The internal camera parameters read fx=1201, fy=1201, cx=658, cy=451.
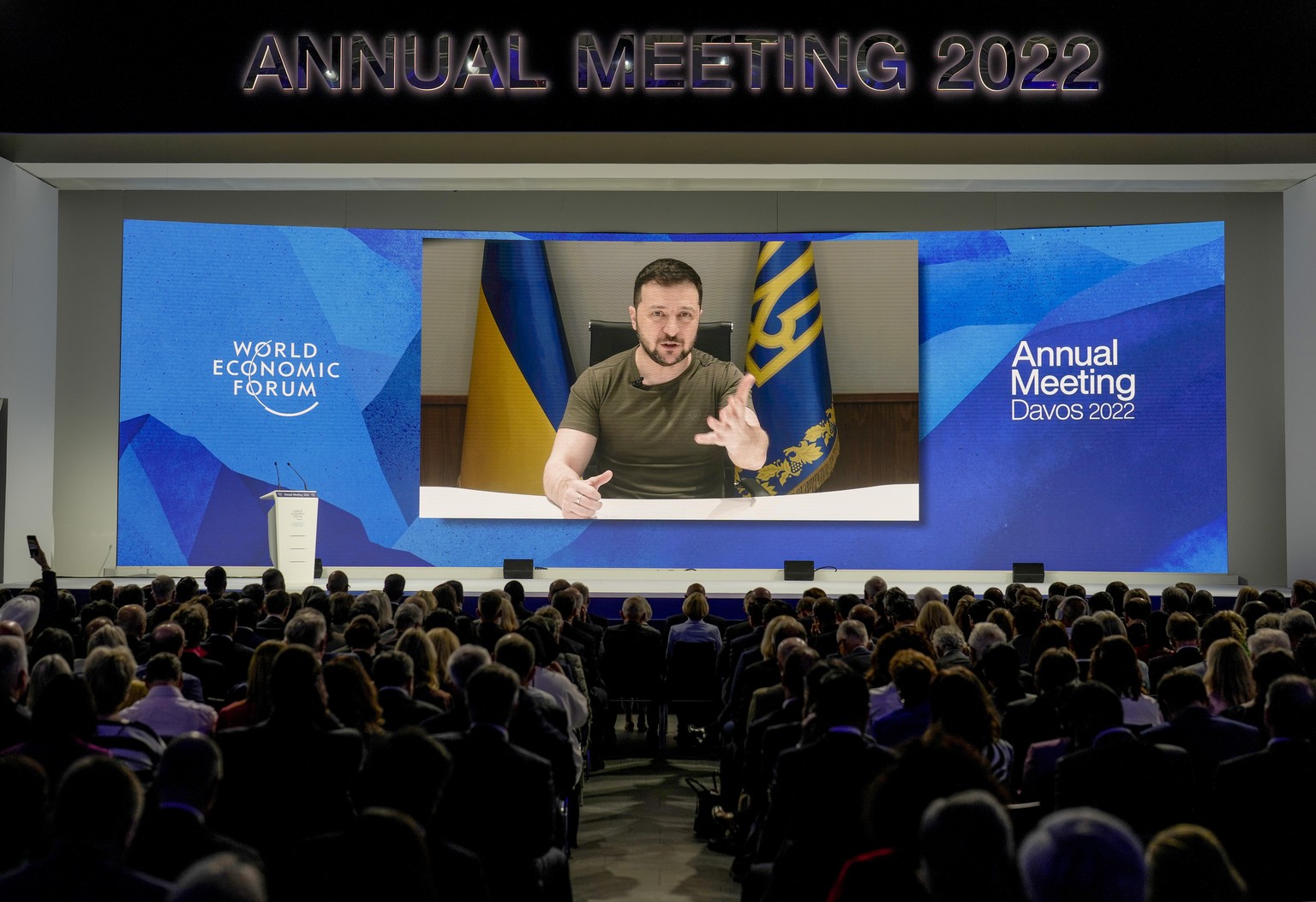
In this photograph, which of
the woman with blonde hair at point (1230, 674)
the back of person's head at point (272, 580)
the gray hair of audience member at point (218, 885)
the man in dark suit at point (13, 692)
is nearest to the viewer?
the gray hair of audience member at point (218, 885)

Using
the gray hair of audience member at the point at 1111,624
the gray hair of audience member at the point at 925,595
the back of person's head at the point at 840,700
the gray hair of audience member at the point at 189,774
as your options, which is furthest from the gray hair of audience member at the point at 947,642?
the gray hair of audience member at the point at 189,774

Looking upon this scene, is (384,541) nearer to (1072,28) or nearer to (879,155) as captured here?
(879,155)

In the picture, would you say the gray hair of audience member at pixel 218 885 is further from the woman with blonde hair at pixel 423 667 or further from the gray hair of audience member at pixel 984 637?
the gray hair of audience member at pixel 984 637

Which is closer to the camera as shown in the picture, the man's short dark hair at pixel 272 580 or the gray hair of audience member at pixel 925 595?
the gray hair of audience member at pixel 925 595

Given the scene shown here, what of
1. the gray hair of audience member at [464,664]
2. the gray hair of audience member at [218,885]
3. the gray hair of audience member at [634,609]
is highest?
the gray hair of audience member at [218,885]

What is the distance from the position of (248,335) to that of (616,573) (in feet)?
15.0

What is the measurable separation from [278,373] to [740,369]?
4.84 m

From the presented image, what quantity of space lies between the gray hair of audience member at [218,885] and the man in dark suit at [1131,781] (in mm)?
2120

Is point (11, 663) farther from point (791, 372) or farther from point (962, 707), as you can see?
point (791, 372)

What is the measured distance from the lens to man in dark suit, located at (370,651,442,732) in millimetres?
3920

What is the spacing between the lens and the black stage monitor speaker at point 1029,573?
12094mm

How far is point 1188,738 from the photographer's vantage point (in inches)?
147

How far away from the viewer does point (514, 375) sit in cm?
1252

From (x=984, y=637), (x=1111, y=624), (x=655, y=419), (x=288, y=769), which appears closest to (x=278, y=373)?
(x=655, y=419)
